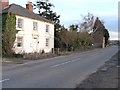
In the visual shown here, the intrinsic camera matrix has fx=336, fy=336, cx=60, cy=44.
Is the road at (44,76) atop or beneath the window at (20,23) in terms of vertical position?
beneath

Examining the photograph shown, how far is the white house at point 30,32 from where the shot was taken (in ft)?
152

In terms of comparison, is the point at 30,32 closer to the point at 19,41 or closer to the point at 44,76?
the point at 19,41

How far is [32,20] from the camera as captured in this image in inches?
1989

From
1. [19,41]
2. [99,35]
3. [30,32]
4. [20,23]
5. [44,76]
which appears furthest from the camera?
[99,35]

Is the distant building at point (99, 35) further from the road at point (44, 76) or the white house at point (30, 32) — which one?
the road at point (44, 76)

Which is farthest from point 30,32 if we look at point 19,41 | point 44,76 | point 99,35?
point 99,35

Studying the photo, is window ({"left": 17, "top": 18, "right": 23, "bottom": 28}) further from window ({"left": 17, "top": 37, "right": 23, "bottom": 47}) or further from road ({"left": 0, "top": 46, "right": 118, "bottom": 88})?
road ({"left": 0, "top": 46, "right": 118, "bottom": 88})

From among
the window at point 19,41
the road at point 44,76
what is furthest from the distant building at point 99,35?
the road at point 44,76

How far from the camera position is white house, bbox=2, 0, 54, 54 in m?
46.3

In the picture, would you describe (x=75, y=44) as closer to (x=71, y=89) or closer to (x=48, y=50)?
(x=48, y=50)

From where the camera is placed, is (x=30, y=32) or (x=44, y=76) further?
(x=30, y=32)

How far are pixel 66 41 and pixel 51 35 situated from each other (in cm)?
654

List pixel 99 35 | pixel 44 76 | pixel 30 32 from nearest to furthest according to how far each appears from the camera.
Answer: pixel 44 76
pixel 30 32
pixel 99 35

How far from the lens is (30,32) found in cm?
4988
